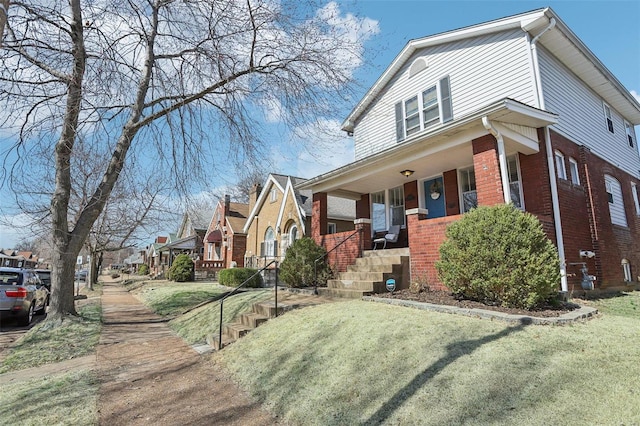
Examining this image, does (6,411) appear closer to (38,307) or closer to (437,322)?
(437,322)

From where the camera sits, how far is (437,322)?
5234mm

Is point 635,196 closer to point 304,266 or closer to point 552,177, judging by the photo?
point 552,177

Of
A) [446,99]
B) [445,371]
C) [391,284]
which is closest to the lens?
[445,371]

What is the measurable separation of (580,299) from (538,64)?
6.31 metres

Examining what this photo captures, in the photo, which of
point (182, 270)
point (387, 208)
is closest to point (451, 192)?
point (387, 208)

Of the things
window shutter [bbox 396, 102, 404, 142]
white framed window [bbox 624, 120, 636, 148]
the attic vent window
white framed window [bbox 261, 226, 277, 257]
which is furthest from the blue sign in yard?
white framed window [bbox 261, 226, 277, 257]

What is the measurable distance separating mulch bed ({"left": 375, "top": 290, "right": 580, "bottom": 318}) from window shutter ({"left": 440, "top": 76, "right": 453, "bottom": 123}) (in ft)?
21.7

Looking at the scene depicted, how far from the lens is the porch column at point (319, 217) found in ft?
40.6

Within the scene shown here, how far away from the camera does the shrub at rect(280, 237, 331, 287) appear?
11.0m

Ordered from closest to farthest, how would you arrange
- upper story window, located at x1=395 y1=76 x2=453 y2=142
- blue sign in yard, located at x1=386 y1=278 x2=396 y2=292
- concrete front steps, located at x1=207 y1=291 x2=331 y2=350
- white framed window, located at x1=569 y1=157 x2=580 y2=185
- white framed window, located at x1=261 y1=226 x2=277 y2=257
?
1. concrete front steps, located at x1=207 y1=291 x2=331 y2=350
2. blue sign in yard, located at x1=386 y1=278 x2=396 y2=292
3. white framed window, located at x1=569 y1=157 x2=580 y2=185
4. upper story window, located at x1=395 y1=76 x2=453 y2=142
5. white framed window, located at x1=261 y1=226 x2=277 y2=257

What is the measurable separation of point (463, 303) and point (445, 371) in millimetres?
2804

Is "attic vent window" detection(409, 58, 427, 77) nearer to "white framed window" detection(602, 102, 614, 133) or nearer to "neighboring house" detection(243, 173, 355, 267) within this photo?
"white framed window" detection(602, 102, 614, 133)

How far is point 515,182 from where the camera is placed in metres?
9.39

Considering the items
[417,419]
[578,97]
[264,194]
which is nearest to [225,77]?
[417,419]
